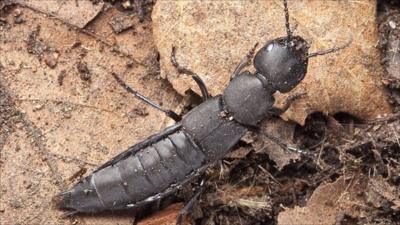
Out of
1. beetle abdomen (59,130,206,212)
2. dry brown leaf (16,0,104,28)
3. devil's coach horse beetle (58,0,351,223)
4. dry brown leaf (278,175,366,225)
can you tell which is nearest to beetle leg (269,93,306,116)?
devil's coach horse beetle (58,0,351,223)

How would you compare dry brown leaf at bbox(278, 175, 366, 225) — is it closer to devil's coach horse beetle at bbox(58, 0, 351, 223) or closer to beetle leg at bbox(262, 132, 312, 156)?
beetle leg at bbox(262, 132, 312, 156)

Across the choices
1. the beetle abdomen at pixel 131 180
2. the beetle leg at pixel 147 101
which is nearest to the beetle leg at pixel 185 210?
the beetle abdomen at pixel 131 180

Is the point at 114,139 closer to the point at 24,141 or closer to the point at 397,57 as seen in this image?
the point at 24,141

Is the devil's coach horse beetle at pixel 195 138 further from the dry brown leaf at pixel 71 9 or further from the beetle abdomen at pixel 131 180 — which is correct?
the dry brown leaf at pixel 71 9

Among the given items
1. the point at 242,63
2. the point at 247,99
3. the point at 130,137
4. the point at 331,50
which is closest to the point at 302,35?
the point at 331,50

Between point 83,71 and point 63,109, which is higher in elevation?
point 83,71

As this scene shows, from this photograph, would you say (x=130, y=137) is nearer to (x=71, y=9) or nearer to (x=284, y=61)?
(x=71, y=9)
